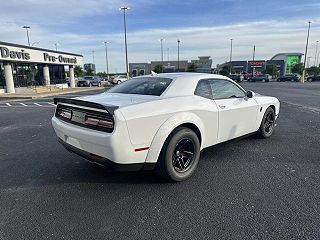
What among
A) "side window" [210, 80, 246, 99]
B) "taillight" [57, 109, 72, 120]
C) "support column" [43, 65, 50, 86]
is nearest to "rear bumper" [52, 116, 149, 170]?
"taillight" [57, 109, 72, 120]

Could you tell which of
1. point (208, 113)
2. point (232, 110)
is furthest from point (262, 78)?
point (208, 113)

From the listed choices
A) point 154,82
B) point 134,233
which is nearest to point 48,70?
point 154,82

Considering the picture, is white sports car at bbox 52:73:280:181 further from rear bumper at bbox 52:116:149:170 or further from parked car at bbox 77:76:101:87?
parked car at bbox 77:76:101:87

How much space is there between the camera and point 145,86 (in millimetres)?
4371

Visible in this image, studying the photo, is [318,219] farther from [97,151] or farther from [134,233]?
[97,151]

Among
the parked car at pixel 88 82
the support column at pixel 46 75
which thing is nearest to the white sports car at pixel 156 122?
the support column at pixel 46 75

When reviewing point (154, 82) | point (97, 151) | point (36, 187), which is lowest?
point (36, 187)

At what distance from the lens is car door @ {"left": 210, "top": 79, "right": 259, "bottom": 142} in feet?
14.4

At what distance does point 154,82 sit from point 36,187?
238 centimetres

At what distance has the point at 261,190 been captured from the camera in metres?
3.48

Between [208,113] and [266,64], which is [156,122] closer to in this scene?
[208,113]

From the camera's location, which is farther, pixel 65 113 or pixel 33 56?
pixel 33 56

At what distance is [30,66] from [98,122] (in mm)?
29386

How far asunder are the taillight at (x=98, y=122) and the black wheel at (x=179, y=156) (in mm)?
814
